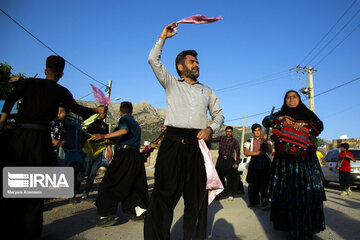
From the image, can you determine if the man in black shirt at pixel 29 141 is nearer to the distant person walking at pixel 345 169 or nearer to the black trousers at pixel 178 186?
the black trousers at pixel 178 186

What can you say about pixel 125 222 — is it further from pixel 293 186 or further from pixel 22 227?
pixel 293 186

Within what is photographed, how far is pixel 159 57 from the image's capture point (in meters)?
2.93

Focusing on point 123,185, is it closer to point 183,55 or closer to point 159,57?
point 183,55

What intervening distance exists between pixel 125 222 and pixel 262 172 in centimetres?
349

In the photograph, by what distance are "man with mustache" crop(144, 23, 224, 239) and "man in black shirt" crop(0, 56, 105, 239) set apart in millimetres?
1146

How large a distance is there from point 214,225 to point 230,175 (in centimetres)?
364

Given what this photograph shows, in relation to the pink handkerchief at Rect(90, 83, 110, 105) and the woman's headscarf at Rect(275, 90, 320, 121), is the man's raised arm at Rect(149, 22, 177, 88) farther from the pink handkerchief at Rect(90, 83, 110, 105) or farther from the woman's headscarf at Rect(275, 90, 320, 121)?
the woman's headscarf at Rect(275, 90, 320, 121)

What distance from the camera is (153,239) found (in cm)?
279

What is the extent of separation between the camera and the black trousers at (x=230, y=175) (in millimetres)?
8266

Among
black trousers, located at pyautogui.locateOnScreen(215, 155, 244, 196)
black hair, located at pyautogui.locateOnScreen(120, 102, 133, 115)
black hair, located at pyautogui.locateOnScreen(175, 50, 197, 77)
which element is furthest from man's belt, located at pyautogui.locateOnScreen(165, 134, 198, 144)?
black trousers, located at pyautogui.locateOnScreen(215, 155, 244, 196)

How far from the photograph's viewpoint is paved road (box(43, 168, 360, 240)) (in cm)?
412

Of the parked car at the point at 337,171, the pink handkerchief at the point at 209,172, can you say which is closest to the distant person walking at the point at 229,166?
the pink handkerchief at the point at 209,172

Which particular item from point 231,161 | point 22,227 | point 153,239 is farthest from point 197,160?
point 231,161

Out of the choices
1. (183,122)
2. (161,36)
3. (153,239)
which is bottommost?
(153,239)
